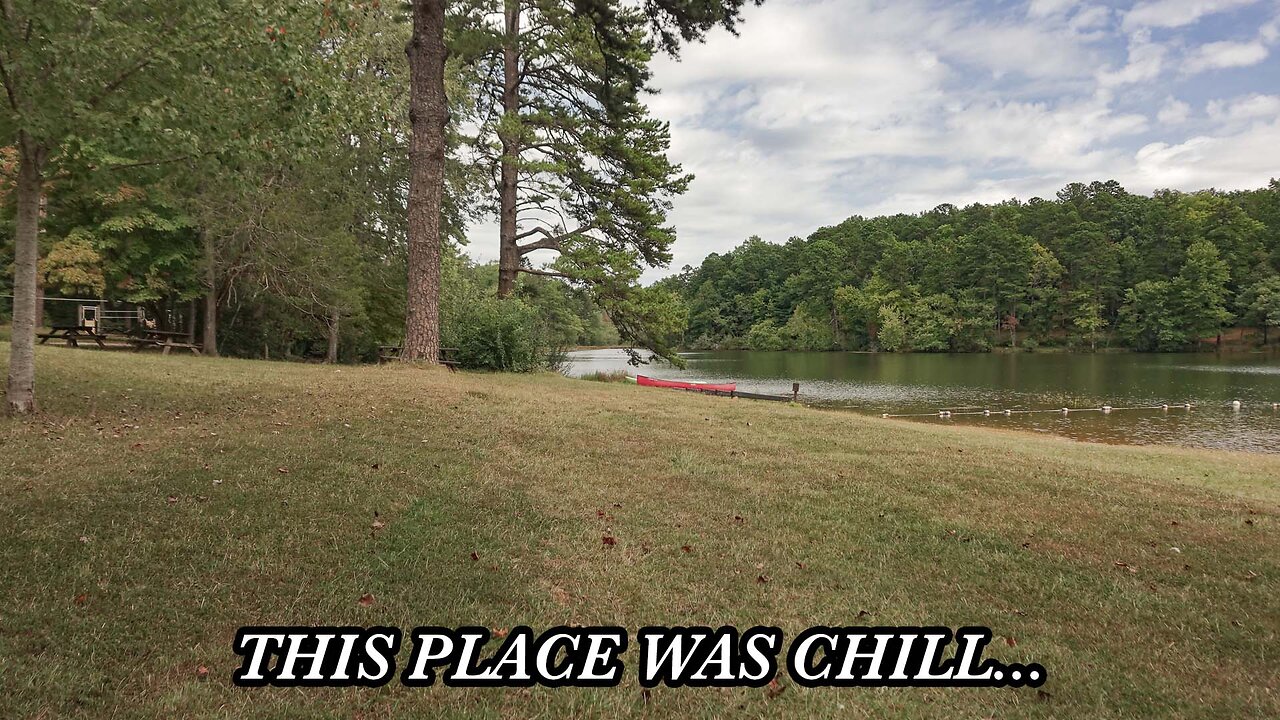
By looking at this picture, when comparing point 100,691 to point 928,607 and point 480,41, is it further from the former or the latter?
point 480,41

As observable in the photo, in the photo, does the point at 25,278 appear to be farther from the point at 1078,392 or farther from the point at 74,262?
the point at 1078,392

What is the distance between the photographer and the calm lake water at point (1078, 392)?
2028 cm

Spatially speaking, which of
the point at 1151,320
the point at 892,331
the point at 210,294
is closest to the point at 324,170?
the point at 210,294

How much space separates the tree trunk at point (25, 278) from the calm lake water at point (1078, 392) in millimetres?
20829

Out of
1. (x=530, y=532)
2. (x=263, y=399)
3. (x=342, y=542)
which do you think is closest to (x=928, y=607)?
(x=530, y=532)

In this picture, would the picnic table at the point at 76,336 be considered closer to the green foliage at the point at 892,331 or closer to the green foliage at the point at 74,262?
the green foliage at the point at 74,262

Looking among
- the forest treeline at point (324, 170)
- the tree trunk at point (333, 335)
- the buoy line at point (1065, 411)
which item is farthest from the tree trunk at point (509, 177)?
the buoy line at point (1065, 411)

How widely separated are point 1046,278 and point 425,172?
80136 mm

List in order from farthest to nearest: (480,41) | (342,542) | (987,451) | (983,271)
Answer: (983,271) → (480,41) → (987,451) → (342,542)

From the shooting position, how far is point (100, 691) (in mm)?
2758

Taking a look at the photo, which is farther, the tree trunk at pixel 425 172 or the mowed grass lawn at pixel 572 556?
the tree trunk at pixel 425 172

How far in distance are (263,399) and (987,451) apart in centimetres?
1056

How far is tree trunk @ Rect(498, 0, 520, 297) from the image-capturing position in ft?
66.9

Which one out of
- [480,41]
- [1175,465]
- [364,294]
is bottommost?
[1175,465]
